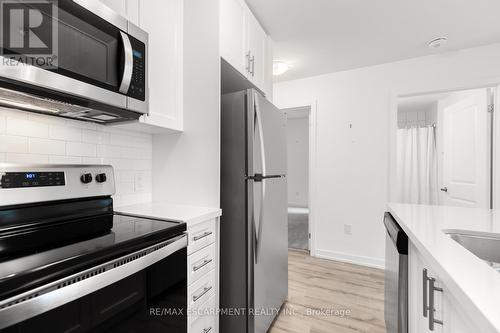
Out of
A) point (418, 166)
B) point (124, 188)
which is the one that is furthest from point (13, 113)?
point (418, 166)

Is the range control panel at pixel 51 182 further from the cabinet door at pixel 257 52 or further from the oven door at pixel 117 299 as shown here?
the cabinet door at pixel 257 52

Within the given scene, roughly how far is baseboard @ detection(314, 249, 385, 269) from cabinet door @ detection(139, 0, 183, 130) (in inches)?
101

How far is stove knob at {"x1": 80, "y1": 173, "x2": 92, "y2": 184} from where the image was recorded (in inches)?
41.0

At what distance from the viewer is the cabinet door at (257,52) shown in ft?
6.31

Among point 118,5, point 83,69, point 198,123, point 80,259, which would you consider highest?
point 118,5

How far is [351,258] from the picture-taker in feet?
9.86

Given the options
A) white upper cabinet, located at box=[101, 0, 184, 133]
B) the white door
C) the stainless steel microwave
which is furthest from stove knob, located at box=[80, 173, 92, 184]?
the white door

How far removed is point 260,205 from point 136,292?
2.81 ft

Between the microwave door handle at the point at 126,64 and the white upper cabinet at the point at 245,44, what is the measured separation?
1.92 feet

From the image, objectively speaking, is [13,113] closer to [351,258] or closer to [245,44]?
[245,44]

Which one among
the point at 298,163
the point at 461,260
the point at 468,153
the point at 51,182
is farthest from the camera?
the point at 298,163

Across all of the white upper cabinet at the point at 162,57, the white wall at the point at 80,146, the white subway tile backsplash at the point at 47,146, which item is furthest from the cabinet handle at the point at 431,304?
the white subway tile backsplash at the point at 47,146

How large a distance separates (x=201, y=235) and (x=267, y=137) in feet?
2.62

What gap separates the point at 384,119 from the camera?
9.43ft
